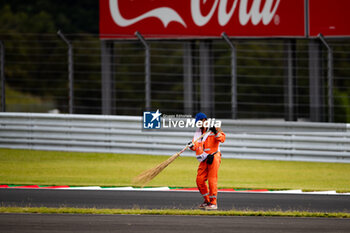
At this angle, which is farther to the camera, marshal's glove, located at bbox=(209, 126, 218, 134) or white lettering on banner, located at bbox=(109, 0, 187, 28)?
white lettering on banner, located at bbox=(109, 0, 187, 28)

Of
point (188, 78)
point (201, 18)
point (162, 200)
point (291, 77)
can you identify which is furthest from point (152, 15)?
point (162, 200)

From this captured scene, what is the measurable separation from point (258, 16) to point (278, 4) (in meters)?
0.60

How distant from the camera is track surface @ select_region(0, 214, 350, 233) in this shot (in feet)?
30.1

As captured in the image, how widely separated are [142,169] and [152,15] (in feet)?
20.6

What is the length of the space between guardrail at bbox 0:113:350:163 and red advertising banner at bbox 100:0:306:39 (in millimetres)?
3700

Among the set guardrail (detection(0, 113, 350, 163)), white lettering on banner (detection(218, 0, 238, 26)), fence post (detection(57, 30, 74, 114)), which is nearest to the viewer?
guardrail (detection(0, 113, 350, 163))

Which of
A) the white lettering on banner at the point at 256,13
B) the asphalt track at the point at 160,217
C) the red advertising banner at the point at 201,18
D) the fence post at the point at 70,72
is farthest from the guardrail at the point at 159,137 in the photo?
the white lettering on banner at the point at 256,13

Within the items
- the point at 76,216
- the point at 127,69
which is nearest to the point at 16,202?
the point at 76,216

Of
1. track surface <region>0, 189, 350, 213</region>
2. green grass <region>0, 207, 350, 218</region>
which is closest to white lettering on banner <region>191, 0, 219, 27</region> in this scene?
track surface <region>0, 189, 350, 213</region>

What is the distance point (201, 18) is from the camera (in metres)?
20.3

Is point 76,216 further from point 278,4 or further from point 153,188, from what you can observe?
point 278,4

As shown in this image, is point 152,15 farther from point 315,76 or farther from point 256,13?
point 315,76

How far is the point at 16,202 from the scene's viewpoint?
11617mm

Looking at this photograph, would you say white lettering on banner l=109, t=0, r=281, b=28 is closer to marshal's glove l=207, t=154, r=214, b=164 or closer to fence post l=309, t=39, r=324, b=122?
fence post l=309, t=39, r=324, b=122
